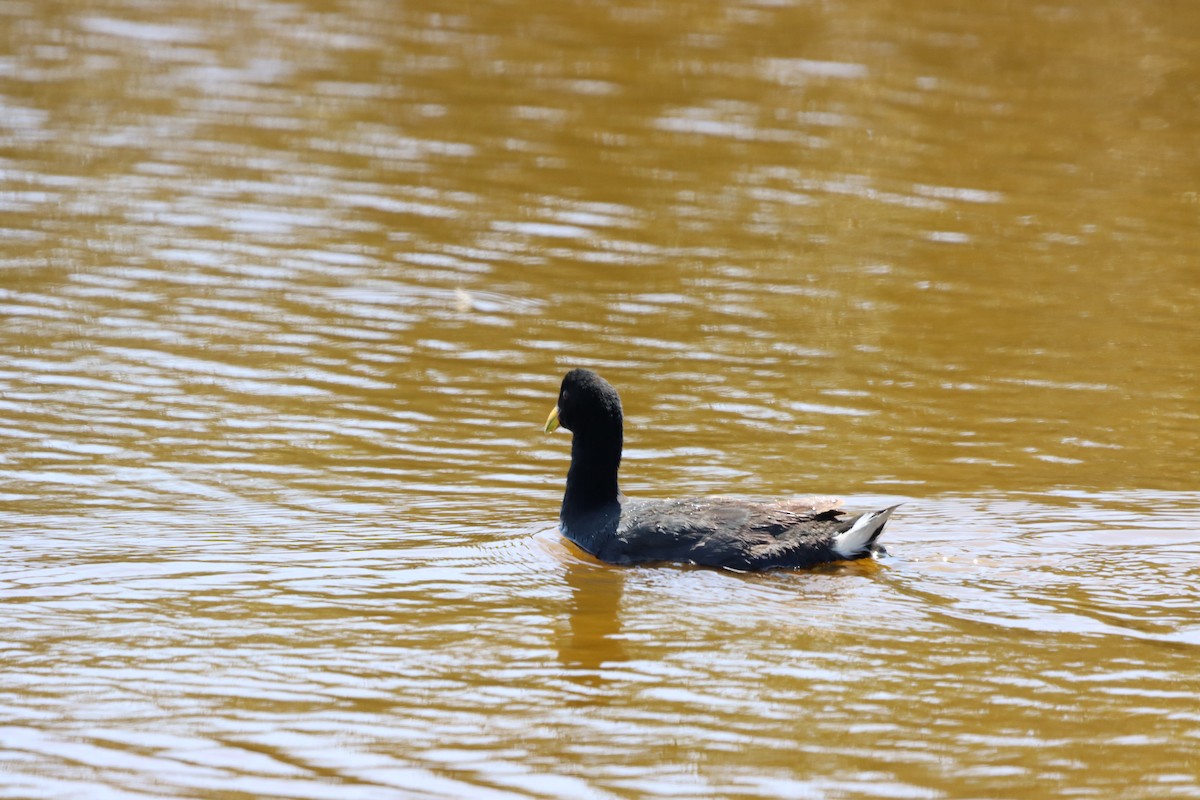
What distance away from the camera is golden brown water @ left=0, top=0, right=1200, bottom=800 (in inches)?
277

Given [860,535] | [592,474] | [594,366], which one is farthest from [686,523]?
[594,366]

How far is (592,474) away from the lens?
9359 mm

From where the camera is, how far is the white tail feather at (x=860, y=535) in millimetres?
8562

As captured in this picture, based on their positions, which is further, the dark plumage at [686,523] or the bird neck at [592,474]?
the bird neck at [592,474]

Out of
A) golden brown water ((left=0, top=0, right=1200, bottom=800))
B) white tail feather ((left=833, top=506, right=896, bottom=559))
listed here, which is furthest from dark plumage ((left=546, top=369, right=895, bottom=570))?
golden brown water ((left=0, top=0, right=1200, bottom=800))

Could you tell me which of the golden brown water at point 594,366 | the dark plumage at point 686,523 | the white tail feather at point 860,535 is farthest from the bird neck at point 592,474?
the white tail feather at point 860,535

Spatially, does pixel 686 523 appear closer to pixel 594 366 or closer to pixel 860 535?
pixel 860 535

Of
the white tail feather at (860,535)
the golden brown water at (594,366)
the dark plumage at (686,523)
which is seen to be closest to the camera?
the golden brown water at (594,366)

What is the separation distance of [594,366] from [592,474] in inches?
115

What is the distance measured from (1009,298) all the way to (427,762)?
8.36 meters

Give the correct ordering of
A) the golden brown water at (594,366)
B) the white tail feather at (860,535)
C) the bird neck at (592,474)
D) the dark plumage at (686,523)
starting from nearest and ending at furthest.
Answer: the golden brown water at (594,366) < the white tail feather at (860,535) < the dark plumage at (686,523) < the bird neck at (592,474)

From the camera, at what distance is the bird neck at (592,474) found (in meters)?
9.35

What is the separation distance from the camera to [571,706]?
7.25 m

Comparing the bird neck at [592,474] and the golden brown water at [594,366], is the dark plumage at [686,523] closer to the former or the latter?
the bird neck at [592,474]
